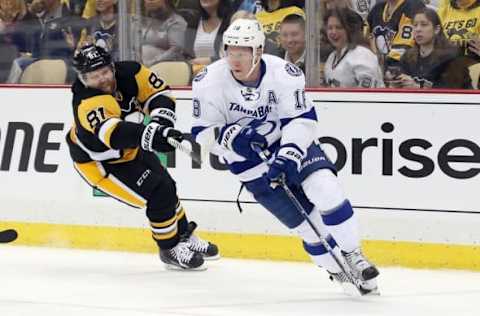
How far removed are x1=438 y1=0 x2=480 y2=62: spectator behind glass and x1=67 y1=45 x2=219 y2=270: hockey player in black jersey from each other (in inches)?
52.0

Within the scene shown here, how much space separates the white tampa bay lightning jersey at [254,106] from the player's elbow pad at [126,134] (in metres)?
0.42

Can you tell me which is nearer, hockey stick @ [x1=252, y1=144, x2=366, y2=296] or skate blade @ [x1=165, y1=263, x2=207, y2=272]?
hockey stick @ [x1=252, y1=144, x2=366, y2=296]

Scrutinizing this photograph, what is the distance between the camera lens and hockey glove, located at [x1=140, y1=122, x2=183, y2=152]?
549 cm

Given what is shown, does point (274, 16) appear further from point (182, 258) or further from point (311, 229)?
point (311, 229)

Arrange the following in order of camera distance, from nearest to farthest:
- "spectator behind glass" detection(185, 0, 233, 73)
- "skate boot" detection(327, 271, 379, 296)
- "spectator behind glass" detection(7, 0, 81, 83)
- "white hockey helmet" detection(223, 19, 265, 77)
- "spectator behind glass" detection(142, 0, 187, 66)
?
"white hockey helmet" detection(223, 19, 265, 77)
"skate boot" detection(327, 271, 379, 296)
"spectator behind glass" detection(185, 0, 233, 73)
"spectator behind glass" detection(142, 0, 187, 66)
"spectator behind glass" detection(7, 0, 81, 83)

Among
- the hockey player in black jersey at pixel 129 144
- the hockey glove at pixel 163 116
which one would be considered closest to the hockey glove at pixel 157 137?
the hockey player in black jersey at pixel 129 144

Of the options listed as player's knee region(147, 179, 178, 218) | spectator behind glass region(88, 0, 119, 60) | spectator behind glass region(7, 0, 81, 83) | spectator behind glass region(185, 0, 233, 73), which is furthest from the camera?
spectator behind glass region(7, 0, 81, 83)

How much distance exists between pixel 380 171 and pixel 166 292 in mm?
1241

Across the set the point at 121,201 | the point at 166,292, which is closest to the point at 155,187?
the point at 121,201

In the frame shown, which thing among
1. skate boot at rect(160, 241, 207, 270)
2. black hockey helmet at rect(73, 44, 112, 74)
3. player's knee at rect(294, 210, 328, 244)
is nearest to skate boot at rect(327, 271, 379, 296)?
player's knee at rect(294, 210, 328, 244)

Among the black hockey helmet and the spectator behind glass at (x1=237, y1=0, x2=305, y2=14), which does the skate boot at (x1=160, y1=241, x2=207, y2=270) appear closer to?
the black hockey helmet

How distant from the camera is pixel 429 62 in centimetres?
595

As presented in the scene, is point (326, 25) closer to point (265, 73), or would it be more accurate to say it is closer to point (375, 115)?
point (375, 115)

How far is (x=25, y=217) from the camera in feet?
22.4
